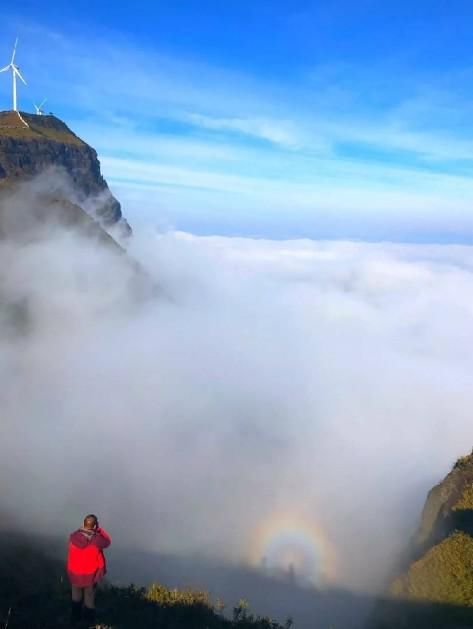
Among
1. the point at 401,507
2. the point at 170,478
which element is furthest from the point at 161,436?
the point at 401,507

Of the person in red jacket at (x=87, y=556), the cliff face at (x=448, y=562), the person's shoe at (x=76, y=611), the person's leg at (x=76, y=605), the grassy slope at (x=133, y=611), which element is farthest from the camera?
the cliff face at (x=448, y=562)

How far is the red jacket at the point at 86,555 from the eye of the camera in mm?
15617

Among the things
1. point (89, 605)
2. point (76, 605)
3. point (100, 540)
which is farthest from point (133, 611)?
point (100, 540)

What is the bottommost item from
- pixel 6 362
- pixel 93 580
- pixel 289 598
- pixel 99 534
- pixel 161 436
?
pixel 289 598

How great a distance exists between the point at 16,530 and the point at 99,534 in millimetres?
63555

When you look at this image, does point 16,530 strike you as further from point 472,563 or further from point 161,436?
point 161,436

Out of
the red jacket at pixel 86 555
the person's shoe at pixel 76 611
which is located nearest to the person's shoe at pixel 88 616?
the person's shoe at pixel 76 611

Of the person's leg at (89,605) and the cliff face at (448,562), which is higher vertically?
the cliff face at (448,562)

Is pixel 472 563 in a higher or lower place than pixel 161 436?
lower

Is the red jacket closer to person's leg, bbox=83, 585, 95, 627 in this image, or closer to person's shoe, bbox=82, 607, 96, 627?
person's leg, bbox=83, 585, 95, 627

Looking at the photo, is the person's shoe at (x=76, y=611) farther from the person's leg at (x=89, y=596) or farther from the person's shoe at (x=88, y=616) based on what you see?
the person's leg at (x=89, y=596)

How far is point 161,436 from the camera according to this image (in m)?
195

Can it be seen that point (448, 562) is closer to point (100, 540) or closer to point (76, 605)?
point (76, 605)

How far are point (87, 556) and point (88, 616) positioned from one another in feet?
8.69
